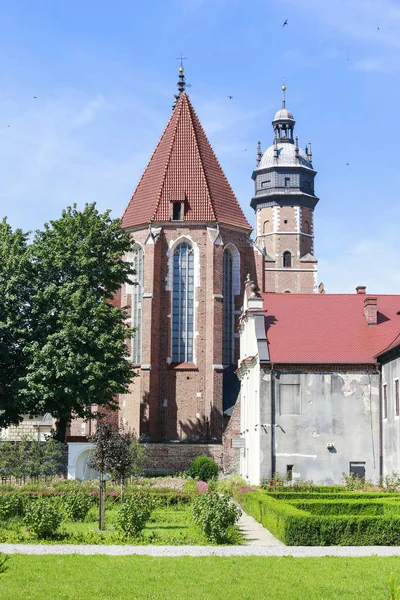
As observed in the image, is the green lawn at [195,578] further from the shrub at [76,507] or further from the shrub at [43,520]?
the shrub at [76,507]

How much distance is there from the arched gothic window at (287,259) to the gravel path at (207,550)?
2607 inches

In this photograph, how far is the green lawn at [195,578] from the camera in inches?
522

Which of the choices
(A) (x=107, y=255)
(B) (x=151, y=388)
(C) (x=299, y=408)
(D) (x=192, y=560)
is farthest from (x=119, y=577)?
(B) (x=151, y=388)

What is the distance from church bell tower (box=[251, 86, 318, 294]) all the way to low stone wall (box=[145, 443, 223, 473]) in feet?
111

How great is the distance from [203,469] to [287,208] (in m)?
42.3

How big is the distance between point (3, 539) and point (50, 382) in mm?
21760

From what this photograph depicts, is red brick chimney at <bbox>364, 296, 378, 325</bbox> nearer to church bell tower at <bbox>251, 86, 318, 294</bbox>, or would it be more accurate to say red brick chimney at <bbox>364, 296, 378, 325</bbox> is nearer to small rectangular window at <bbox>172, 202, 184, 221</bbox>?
small rectangular window at <bbox>172, 202, 184, 221</bbox>

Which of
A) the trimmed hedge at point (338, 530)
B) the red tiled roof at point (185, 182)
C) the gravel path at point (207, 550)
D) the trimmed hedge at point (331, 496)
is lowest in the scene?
the gravel path at point (207, 550)

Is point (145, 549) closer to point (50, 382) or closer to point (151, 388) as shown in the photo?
point (50, 382)

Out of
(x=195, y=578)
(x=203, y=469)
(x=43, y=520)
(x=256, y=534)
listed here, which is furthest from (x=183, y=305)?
(x=195, y=578)

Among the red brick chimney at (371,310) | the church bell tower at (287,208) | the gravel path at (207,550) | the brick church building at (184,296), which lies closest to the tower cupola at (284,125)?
the church bell tower at (287,208)

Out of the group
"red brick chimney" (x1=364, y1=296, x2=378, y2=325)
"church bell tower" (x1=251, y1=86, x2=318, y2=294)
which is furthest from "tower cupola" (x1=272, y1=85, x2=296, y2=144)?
"red brick chimney" (x1=364, y1=296, x2=378, y2=325)

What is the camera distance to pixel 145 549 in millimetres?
18312

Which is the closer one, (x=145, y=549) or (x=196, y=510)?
(x=145, y=549)
